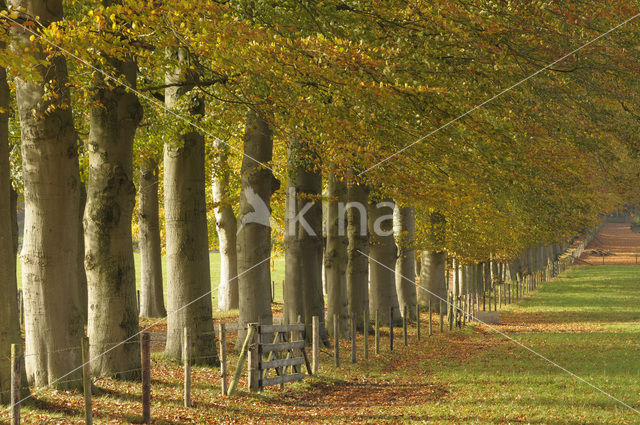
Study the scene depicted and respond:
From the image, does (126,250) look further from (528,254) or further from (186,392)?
(528,254)

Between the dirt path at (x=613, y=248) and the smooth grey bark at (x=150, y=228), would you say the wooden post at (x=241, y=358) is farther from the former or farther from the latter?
the dirt path at (x=613, y=248)

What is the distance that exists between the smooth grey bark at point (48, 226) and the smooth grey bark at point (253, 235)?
5.96m

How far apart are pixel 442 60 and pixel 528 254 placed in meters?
53.5

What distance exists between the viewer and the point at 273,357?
14.5 m

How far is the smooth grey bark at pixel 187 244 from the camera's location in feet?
52.3

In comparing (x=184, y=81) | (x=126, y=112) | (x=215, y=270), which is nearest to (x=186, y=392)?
(x=126, y=112)

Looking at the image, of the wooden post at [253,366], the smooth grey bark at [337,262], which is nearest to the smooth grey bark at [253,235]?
the wooden post at [253,366]

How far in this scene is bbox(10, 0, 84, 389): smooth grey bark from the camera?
453 inches

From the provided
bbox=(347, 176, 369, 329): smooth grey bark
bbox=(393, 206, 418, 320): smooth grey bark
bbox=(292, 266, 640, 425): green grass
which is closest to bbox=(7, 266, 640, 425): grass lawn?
bbox=(292, 266, 640, 425): green grass

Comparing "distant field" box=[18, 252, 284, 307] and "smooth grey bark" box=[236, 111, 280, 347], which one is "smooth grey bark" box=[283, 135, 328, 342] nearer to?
"smooth grey bark" box=[236, 111, 280, 347]

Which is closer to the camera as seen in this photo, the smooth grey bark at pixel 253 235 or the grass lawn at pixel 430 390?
the grass lawn at pixel 430 390

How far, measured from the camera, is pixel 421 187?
1925cm

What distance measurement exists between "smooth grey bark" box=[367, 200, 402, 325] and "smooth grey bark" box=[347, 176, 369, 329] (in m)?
1.46

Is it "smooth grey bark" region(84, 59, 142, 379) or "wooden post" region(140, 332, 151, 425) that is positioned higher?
"smooth grey bark" region(84, 59, 142, 379)
